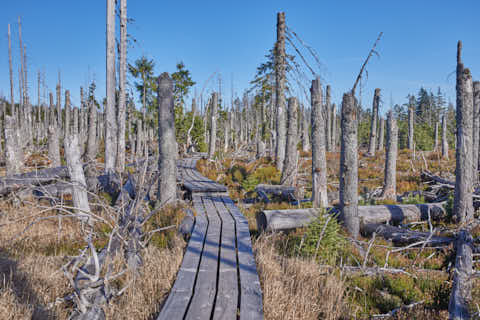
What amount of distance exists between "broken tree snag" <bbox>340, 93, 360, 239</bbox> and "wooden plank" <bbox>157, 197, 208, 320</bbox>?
279 centimetres

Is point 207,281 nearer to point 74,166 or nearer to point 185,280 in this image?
point 185,280

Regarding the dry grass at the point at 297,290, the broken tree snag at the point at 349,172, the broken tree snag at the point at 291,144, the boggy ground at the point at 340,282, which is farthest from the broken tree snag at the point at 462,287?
the broken tree snag at the point at 291,144

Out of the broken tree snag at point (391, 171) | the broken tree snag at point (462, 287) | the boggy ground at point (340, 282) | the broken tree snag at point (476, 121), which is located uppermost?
the broken tree snag at point (476, 121)

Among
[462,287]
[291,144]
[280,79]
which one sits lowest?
[462,287]

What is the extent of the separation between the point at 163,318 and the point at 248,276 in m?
1.15

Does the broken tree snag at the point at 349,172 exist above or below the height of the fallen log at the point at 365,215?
above

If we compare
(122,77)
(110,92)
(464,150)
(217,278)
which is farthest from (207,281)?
(122,77)

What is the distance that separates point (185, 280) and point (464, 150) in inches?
261

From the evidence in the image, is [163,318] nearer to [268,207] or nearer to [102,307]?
[102,307]

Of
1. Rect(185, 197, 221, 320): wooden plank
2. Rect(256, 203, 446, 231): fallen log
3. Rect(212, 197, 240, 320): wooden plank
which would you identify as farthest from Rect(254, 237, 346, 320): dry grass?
Rect(256, 203, 446, 231): fallen log

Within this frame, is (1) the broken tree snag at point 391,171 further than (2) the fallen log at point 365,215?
Yes

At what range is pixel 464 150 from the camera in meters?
6.15

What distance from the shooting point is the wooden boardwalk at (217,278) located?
254 centimetres

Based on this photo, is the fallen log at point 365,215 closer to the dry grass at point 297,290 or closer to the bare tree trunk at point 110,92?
the dry grass at point 297,290
